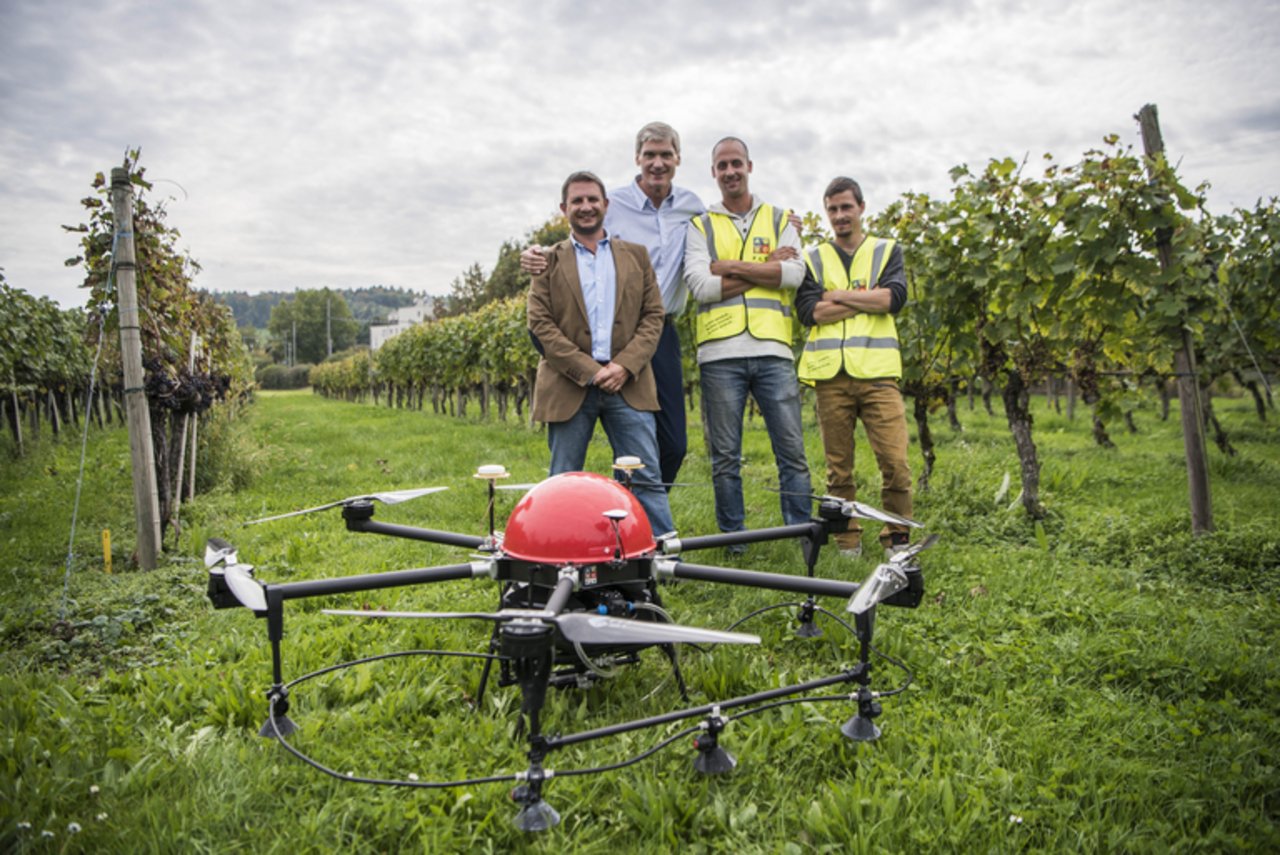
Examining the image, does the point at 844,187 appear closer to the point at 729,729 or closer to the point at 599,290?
the point at 599,290

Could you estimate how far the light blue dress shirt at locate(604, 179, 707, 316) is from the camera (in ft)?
14.9

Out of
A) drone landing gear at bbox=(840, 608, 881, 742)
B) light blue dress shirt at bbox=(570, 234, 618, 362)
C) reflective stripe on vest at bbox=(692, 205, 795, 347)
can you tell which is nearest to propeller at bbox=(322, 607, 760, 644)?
drone landing gear at bbox=(840, 608, 881, 742)

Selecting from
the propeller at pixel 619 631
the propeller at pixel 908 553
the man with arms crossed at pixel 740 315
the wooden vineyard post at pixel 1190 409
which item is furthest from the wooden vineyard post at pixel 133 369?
the wooden vineyard post at pixel 1190 409

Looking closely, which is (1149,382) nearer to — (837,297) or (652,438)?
(837,297)

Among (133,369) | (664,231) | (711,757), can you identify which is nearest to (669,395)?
(664,231)

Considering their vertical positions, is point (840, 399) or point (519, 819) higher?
point (840, 399)

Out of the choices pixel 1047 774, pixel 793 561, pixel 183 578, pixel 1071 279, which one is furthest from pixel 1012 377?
pixel 183 578

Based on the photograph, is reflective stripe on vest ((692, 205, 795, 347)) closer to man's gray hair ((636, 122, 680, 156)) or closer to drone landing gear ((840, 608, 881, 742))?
man's gray hair ((636, 122, 680, 156))

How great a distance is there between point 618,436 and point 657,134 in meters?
1.74

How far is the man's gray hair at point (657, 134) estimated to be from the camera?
14.0 ft

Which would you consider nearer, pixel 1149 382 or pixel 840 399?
pixel 840 399

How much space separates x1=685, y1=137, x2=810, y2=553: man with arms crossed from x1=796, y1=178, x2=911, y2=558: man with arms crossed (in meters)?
0.25

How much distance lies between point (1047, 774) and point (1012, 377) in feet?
15.3

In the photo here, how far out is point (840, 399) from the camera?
15.6 feet
